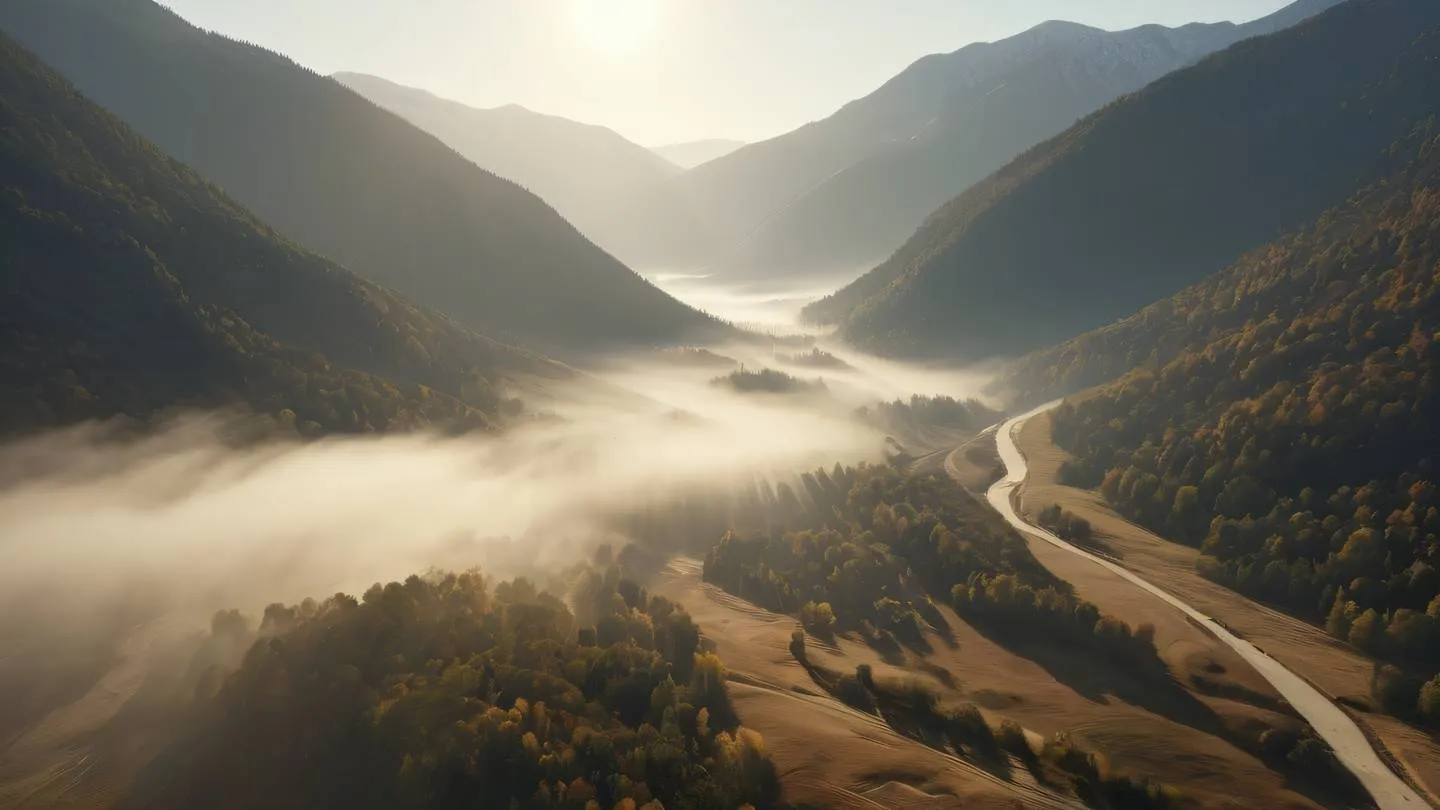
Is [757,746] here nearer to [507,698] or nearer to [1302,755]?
[507,698]

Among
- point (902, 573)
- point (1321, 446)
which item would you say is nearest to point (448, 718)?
point (902, 573)

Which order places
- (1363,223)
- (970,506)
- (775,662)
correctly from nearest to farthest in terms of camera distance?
(775,662), (970,506), (1363,223)

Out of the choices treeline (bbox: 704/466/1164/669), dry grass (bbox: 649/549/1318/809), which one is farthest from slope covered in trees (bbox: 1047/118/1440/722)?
treeline (bbox: 704/466/1164/669)

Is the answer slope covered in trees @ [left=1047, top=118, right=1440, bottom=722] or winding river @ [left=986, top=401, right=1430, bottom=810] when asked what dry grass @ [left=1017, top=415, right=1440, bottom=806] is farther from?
slope covered in trees @ [left=1047, top=118, right=1440, bottom=722]

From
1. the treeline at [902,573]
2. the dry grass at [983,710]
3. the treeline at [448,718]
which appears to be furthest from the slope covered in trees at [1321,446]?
the treeline at [448,718]

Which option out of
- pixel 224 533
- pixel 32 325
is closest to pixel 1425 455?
pixel 224 533

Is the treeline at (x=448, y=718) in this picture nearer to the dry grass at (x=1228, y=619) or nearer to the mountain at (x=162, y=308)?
the mountain at (x=162, y=308)

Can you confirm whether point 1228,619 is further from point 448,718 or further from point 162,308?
point 162,308
